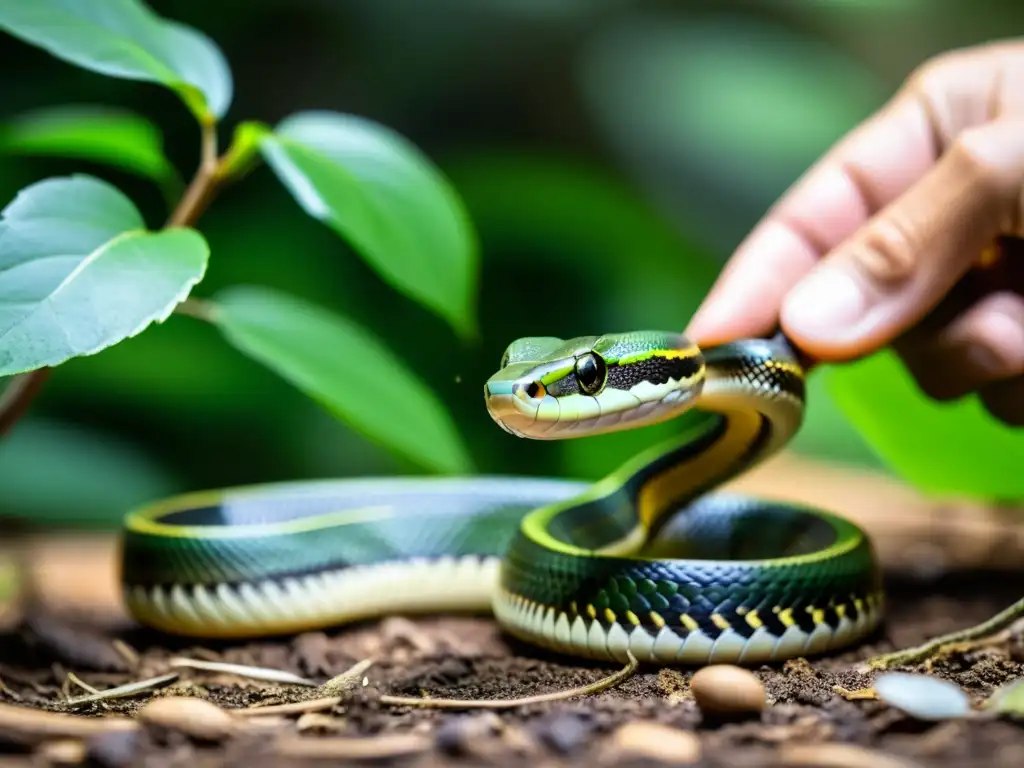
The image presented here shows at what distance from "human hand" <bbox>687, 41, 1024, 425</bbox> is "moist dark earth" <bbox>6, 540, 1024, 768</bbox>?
97 centimetres

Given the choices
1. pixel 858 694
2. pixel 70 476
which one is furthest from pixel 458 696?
pixel 70 476

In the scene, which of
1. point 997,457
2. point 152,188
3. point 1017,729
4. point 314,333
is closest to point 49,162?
point 152,188

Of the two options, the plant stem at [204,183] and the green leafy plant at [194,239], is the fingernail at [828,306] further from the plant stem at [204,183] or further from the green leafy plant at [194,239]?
the plant stem at [204,183]

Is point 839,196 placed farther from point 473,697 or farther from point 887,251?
point 473,697

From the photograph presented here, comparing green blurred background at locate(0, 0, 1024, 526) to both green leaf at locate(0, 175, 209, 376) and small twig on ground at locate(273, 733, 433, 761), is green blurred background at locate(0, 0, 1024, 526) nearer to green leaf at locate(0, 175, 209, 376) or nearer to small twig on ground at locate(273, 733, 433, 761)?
green leaf at locate(0, 175, 209, 376)

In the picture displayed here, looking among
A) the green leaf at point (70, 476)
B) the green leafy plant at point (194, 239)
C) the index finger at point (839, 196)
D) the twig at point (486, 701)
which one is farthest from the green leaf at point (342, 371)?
the green leaf at point (70, 476)

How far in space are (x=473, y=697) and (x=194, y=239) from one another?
143 centimetres

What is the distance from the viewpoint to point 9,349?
7.16ft

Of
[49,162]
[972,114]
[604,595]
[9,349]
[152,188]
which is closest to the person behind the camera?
[9,349]

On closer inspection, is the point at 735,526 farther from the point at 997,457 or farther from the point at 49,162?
the point at 49,162

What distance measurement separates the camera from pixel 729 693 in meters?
2.00

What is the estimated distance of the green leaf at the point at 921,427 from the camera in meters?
4.09

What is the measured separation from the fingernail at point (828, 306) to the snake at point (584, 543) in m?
0.12

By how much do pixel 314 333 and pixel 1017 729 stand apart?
2.32 m
